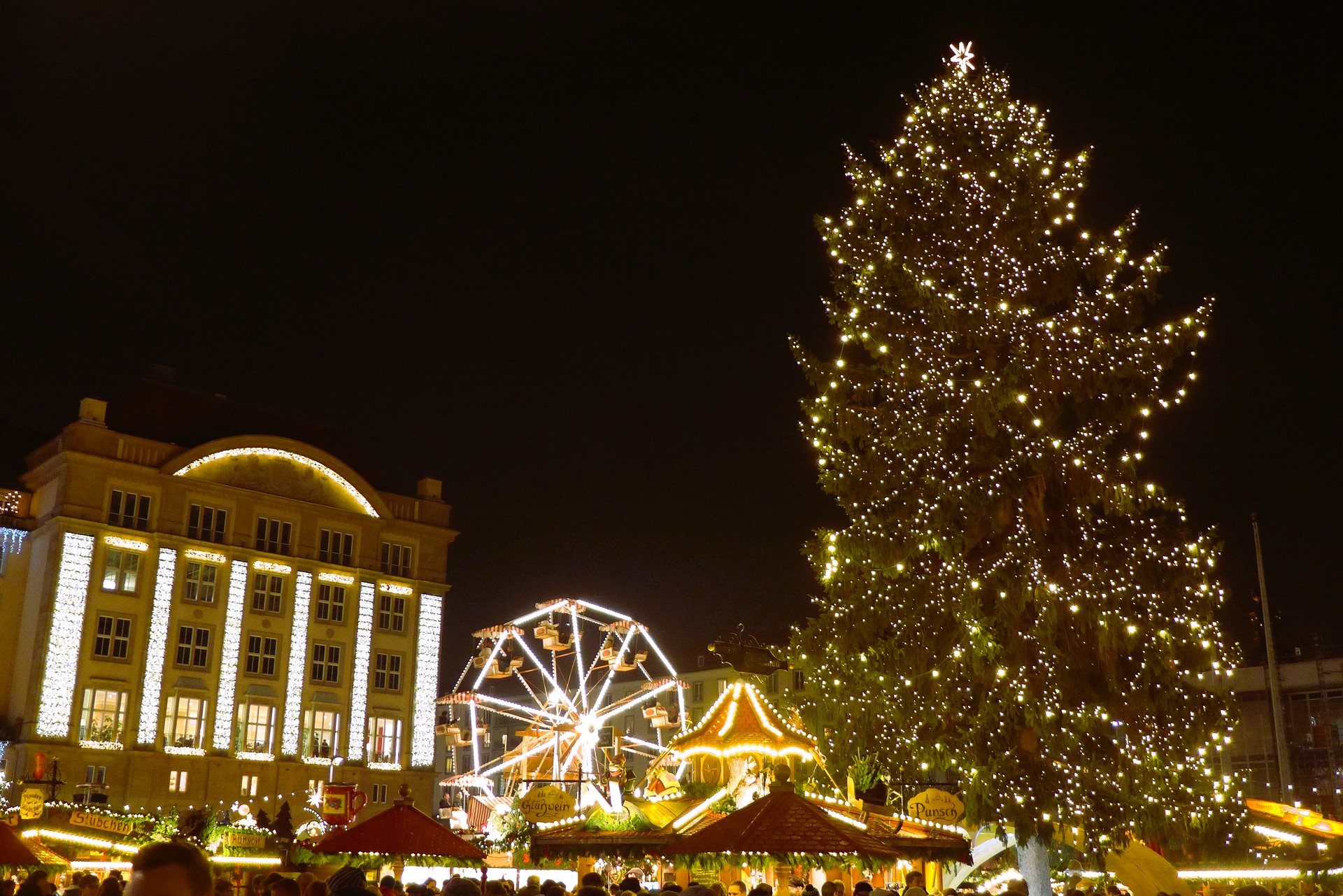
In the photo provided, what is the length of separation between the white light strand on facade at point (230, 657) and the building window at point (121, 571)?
3.33m

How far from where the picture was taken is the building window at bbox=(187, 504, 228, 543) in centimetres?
4534

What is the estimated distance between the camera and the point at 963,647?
57.5 ft

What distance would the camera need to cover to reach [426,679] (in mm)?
50531

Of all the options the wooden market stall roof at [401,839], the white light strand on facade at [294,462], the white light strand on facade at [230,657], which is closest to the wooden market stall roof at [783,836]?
the wooden market stall roof at [401,839]

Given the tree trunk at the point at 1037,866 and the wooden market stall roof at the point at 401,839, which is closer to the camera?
the wooden market stall roof at the point at 401,839

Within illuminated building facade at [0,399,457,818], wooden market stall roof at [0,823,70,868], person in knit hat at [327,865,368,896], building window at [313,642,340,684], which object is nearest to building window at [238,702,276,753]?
illuminated building facade at [0,399,457,818]

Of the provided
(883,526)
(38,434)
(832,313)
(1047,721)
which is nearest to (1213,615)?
(1047,721)

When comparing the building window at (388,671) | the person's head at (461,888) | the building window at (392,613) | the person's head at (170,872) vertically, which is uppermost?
the building window at (392,613)

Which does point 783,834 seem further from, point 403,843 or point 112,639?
point 112,639

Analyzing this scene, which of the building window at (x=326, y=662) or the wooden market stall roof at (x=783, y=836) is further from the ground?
the building window at (x=326, y=662)

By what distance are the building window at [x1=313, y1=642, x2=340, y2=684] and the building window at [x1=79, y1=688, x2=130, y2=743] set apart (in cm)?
714

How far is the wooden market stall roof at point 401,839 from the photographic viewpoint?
45.6ft

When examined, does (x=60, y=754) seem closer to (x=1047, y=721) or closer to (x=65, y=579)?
(x=65, y=579)

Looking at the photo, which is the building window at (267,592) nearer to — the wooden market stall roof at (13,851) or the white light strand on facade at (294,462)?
the white light strand on facade at (294,462)
